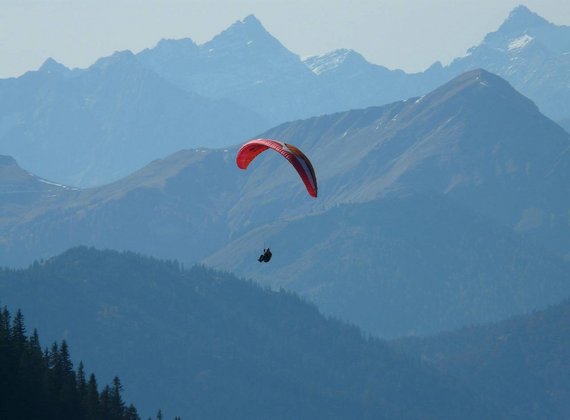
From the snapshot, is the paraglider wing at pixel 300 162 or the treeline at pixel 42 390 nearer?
the paraglider wing at pixel 300 162

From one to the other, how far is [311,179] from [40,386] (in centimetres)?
4265

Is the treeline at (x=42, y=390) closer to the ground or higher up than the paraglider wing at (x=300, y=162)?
closer to the ground

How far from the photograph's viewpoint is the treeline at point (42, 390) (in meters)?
147

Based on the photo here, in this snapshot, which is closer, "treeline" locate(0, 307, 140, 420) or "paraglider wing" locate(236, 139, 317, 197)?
"paraglider wing" locate(236, 139, 317, 197)

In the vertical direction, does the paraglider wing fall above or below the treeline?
above

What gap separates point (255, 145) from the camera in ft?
423

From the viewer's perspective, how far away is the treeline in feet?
483

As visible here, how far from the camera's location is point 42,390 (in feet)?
492

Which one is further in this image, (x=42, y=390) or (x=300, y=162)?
(x=42, y=390)

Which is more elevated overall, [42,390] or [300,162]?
[300,162]

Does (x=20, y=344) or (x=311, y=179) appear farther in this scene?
(x=20, y=344)

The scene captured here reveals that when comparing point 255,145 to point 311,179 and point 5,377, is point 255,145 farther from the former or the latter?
point 5,377

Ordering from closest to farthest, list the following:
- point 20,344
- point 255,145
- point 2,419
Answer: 1. point 255,145
2. point 2,419
3. point 20,344

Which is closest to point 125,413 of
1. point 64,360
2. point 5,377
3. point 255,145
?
point 64,360
